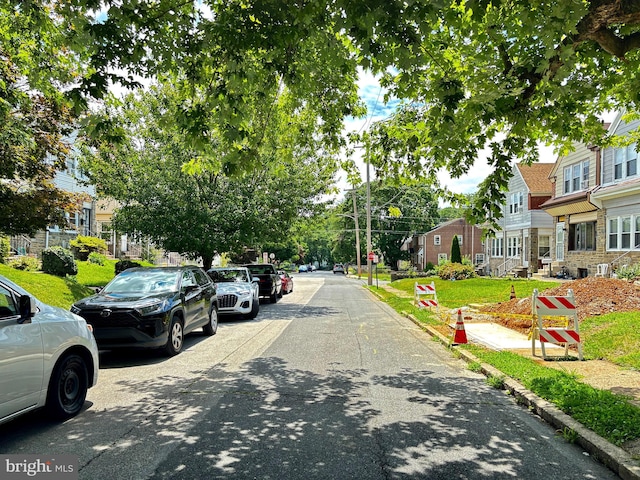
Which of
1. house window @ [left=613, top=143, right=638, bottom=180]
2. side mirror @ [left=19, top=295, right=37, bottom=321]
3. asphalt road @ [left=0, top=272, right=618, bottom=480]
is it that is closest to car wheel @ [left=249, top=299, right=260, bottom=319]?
asphalt road @ [left=0, top=272, right=618, bottom=480]

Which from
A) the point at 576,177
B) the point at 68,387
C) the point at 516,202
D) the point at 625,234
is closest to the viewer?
the point at 68,387

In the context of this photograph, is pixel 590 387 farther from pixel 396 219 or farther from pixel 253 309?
pixel 396 219

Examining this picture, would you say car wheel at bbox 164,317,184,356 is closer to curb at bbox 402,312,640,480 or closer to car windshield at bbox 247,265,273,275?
curb at bbox 402,312,640,480

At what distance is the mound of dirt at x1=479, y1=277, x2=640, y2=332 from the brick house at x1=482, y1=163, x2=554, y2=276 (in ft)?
54.6

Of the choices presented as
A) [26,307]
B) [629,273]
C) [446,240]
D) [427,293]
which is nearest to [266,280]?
[427,293]

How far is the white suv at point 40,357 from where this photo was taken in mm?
4535

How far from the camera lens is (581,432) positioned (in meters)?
4.94

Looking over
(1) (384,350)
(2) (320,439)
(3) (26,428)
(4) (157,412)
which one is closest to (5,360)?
(3) (26,428)

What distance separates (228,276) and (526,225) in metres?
24.6

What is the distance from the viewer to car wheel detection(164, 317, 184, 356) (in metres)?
9.02

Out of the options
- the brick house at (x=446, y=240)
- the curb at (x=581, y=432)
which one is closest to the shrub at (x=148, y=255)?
the curb at (x=581, y=432)

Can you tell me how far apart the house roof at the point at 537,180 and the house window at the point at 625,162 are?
10.7 m

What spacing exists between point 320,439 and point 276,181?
16257mm

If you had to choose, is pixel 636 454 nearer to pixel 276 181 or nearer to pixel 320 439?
pixel 320 439
